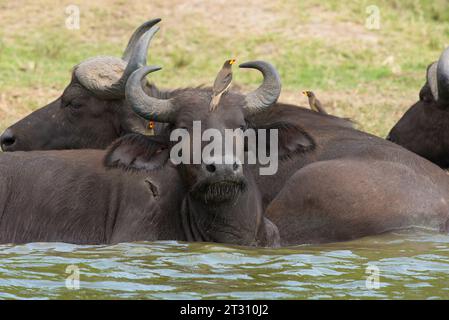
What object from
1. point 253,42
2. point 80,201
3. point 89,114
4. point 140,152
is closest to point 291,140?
point 140,152

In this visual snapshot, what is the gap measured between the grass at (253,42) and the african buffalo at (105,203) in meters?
7.51

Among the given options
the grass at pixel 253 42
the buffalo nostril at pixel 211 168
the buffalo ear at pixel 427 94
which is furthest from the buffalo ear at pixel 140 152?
the grass at pixel 253 42

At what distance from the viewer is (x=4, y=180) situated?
11391mm

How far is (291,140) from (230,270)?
5.31 ft

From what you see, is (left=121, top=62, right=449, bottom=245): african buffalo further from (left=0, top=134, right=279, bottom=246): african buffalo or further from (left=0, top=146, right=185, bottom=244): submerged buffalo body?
(left=0, top=146, right=185, bottom=244): submerged buffalo body

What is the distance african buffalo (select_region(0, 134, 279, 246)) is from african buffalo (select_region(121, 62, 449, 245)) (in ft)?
0.83

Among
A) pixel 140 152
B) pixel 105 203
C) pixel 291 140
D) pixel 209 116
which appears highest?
pixel 209 116

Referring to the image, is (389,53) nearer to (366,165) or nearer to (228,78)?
(366,165)

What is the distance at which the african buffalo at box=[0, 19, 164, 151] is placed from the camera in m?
12.2

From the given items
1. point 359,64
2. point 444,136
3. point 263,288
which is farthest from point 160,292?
point 359,64

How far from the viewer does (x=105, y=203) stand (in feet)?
36.4

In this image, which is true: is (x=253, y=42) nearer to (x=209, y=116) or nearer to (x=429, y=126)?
(x=429, y=126)

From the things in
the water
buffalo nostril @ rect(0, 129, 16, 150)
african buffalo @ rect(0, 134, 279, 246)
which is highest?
buffalo nostril @ rect(0, 129, 16, 150)

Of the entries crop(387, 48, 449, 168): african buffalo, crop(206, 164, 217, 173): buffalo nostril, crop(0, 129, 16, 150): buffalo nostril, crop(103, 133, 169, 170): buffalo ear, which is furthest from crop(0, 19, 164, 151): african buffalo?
crop(387, 48, 449, 168): african buffalo
